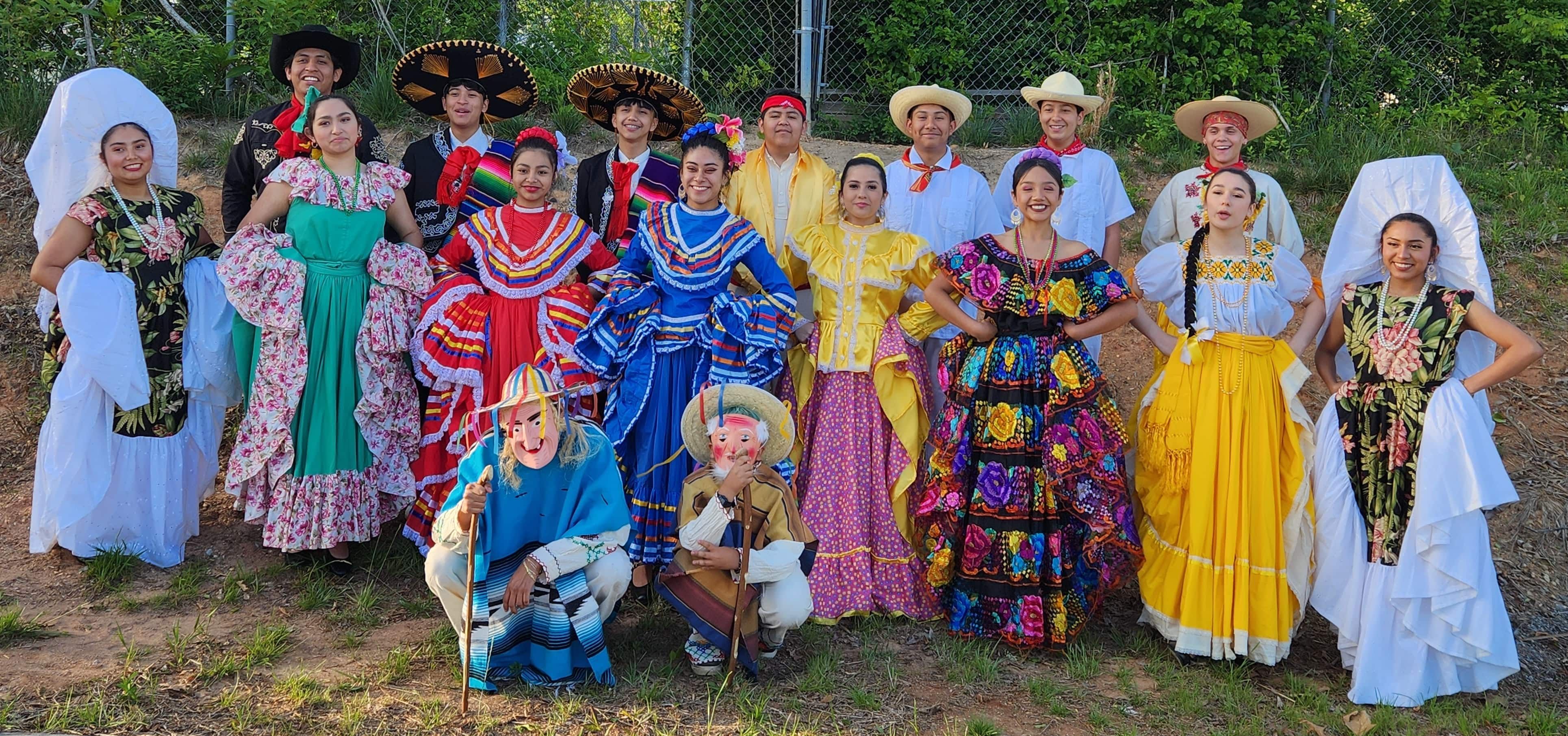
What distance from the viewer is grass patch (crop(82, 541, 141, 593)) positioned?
480cm

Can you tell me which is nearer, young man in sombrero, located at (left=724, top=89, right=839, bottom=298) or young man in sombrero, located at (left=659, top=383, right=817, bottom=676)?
young man in sombrero, located at (left=659, top=383, right=817, bottom=676)

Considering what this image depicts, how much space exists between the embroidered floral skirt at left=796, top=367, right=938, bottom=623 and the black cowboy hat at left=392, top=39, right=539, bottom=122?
1955 millimetres

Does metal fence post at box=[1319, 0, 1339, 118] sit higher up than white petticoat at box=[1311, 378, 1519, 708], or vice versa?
metal fence post at box=[1319, 0, 1339, 118]

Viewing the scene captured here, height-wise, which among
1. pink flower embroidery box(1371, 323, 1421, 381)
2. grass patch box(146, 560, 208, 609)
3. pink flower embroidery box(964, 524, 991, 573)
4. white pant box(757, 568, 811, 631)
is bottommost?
grass patch box(146, 560, 208, 609)

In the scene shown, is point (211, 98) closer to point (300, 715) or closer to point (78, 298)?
point (78, 298)

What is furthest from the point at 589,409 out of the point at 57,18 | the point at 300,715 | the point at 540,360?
the point at 57,18

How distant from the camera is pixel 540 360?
472 cm

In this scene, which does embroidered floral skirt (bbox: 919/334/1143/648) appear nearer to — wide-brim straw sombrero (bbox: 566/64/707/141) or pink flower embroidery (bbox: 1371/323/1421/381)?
pink flower embroidery (bbox: 1371/323/1421/381)

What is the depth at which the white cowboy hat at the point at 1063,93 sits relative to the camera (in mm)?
5453

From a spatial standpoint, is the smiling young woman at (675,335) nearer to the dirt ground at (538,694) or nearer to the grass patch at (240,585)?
the dirt ground at (538,694)

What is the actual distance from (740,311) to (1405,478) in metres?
2.39

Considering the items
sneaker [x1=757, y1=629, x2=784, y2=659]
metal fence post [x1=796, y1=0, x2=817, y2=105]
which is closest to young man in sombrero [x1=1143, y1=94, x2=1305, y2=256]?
sneaker [x1=757, y1=629, x2=784, y2=659]

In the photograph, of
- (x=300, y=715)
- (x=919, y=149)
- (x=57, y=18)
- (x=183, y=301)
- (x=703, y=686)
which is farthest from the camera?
(x=57, y=18)

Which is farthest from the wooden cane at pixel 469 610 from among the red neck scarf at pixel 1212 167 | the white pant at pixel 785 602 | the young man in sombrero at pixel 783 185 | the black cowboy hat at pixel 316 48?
the red neck scarf at pixel 1212 167
